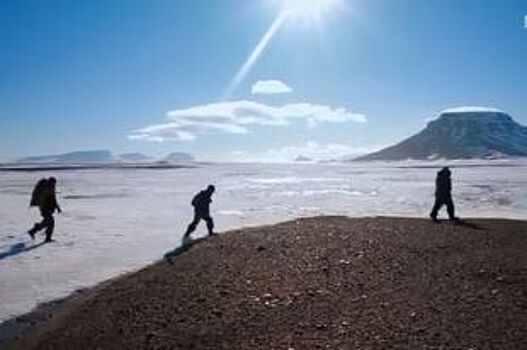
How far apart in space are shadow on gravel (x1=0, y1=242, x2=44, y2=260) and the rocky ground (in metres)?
4.20

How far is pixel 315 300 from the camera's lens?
896cm

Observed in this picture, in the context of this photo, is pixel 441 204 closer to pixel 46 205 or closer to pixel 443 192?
pixel 443 192

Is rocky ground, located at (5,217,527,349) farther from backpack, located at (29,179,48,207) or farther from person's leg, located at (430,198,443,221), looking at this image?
backpack, located at (29,179,48,207)

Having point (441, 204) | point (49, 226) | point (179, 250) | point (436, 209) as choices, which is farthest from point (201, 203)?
point (441, 204)

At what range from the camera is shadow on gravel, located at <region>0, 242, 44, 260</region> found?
14.8 m

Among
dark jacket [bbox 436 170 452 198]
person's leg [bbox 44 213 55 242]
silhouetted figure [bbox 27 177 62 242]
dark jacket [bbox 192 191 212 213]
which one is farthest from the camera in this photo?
dark jacket [bbox 436 170 452 198]

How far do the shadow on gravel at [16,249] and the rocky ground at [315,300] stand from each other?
4.20 meters

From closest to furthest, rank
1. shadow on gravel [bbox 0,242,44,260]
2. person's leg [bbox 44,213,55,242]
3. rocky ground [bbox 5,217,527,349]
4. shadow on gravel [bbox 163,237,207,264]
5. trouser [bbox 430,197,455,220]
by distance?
rocky ground [bbox 5,217,527,349] < shadow on gravel [bbox 163,237,207,264] < shadow on gravel [bbox 0,242,44,260] < person's leg [bbox 44,213,55,242] < trouser [bbox 430,197,455,220]

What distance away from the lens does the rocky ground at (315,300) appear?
754 cm

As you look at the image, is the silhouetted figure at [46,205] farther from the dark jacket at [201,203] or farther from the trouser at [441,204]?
the trouser at [441,204]

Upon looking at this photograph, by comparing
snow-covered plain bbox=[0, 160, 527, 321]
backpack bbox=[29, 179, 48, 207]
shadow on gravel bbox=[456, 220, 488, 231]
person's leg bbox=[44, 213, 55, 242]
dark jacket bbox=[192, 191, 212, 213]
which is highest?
backpack bbox=[29, 179, 48, 207]

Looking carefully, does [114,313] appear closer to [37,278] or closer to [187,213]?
[37,278]

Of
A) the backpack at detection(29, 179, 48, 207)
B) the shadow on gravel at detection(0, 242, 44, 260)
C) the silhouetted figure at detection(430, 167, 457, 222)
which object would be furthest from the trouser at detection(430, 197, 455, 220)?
the backpack at detection(29, 179, 48, 207)

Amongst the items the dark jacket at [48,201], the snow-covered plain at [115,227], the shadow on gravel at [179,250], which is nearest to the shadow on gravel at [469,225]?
the snow-covered plain at [115,227]
